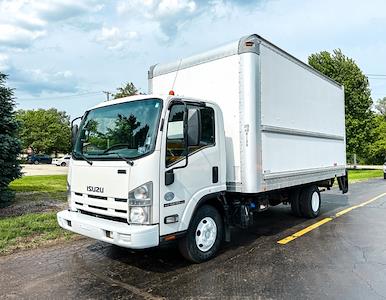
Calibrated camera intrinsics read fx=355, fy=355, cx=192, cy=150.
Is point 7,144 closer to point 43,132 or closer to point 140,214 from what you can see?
point 140,214

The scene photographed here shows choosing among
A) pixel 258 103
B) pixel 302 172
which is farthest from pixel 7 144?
pixel 302 172

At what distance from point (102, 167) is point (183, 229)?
1424 millimetres

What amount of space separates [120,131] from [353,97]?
32.6 meters

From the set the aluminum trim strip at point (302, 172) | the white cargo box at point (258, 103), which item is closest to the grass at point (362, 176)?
the aluminum trim strip at point (302, 172)

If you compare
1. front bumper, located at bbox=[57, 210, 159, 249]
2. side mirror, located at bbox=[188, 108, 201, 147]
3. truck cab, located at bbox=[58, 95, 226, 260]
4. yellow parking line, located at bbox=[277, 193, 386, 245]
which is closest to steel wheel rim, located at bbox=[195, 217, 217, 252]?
truck cab, located at bbox=[58, 95, 226, 260]

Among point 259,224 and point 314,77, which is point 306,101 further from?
point 259,224

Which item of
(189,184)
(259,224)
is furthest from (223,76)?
(259,224)

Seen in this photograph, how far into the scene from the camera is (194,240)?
5258mm

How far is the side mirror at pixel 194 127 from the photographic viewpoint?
4863 mm

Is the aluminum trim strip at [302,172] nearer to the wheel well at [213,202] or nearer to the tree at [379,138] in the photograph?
the wheel well at [213,202]

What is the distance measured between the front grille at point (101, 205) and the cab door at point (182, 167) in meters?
0.53

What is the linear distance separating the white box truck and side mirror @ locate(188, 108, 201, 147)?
1 cm

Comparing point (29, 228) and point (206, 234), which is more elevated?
point (206, 234)

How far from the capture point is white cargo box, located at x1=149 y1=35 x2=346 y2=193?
19.1 ft
